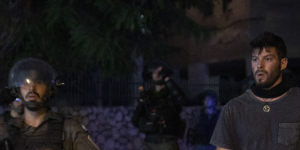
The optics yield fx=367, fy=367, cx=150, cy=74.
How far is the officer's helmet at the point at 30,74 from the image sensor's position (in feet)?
9.21

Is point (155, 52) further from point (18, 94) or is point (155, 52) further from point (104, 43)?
point (18, 94)

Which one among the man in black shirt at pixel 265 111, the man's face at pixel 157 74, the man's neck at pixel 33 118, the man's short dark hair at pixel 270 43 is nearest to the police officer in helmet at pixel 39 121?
the man's neck at pixel 33 118

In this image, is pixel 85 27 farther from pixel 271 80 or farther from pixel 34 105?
pixel 271 80

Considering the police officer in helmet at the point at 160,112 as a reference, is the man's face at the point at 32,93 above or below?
above

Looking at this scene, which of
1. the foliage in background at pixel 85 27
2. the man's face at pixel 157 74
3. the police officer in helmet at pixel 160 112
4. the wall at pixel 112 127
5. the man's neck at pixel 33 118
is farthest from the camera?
the wall at pixel 112 127

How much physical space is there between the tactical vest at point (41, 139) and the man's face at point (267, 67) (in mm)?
1582

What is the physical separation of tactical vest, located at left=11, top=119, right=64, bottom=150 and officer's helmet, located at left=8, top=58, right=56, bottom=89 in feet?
1.16

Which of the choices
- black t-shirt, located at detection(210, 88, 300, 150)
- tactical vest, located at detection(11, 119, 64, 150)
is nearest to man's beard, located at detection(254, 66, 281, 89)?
black t-shirt, located at detection(210, 88, 300, 150)

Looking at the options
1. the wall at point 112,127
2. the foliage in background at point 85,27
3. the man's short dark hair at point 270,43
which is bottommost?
the wall at point 112,127

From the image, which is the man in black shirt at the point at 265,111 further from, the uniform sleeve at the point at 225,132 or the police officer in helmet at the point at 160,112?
the police officer in helmet at the point at 160,112

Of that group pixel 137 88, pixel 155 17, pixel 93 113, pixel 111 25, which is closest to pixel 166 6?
pixel 155 17

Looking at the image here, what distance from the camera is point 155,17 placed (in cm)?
811

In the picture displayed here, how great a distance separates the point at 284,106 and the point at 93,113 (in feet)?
22.1

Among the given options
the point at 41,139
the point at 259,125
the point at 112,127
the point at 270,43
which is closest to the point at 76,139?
the point at 41,139
